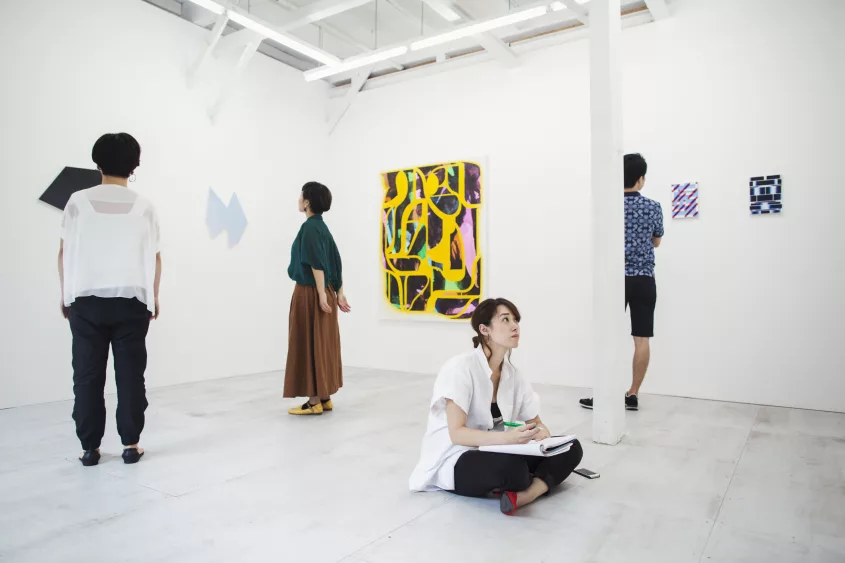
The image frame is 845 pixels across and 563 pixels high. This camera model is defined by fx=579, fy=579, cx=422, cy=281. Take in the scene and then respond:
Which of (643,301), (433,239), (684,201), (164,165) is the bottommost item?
(643,301)

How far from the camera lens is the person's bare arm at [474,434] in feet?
6.62

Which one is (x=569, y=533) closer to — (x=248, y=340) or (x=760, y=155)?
(x=760, y=155)

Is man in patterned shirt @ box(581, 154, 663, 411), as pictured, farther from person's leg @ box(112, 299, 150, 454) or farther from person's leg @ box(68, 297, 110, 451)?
person's leg @ box(68, 297, 110, 451)

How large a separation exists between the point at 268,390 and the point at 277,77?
3.37 m

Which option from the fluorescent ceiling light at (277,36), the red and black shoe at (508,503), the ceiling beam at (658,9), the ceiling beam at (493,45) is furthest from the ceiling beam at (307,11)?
the red and black shoe at (508,503)

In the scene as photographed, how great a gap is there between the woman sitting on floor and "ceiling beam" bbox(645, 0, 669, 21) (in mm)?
3369

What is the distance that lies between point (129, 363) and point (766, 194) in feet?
13.9

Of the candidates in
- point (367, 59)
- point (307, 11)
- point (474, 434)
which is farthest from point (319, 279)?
point (307, 11)

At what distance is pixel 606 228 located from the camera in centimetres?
300

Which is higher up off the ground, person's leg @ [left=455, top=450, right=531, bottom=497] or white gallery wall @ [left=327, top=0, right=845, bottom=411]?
white gallery wall @ [left=327, top=0, right=845, bottom=411]

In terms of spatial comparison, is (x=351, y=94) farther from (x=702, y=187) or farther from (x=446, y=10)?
(x=702, y=187)

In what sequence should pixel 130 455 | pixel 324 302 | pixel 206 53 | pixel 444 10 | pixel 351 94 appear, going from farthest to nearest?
pixel 351 94
pixel 206 53
pixel 444 10
pixel 324 302
pixel 130 455

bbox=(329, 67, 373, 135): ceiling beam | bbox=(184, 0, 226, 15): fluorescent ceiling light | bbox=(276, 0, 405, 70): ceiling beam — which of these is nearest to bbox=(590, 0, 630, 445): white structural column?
bbox=(184, 0, 226, 15): fluorescent ceiling light

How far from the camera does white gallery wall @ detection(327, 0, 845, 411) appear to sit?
4004 mm
